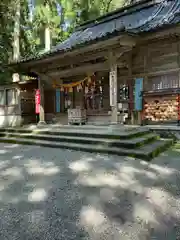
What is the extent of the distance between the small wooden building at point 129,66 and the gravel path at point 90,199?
10.3 ft

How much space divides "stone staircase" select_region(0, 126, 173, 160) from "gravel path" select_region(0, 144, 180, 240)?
45 cm

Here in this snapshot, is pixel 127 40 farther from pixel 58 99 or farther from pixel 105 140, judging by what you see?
pixel 58 99

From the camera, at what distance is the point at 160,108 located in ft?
25.5

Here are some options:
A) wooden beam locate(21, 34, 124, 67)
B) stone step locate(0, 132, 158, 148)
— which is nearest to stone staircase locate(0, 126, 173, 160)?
stone step locate(0, 132, 158, 148)

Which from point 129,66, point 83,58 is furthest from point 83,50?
point 129,66

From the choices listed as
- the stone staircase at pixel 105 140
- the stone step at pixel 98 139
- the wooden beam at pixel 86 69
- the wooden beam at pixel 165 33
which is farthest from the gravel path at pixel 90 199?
the wooden beam at pixel 86 69

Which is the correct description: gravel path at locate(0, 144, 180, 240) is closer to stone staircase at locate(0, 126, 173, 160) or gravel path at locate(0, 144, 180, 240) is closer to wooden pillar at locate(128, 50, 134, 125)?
stone staircase at locate(0, 126, 173, 160)

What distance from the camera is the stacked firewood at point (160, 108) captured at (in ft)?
24.8

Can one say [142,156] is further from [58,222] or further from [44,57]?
[44,57]

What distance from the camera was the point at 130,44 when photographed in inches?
254

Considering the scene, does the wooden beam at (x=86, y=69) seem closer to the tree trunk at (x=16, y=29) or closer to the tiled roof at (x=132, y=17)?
the tiled roof at (x=132, y=17)

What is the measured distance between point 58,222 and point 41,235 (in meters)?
0.28

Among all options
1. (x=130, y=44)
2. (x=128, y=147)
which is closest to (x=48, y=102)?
(x=130, y=44)

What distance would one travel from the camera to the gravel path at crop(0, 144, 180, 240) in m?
2.29
